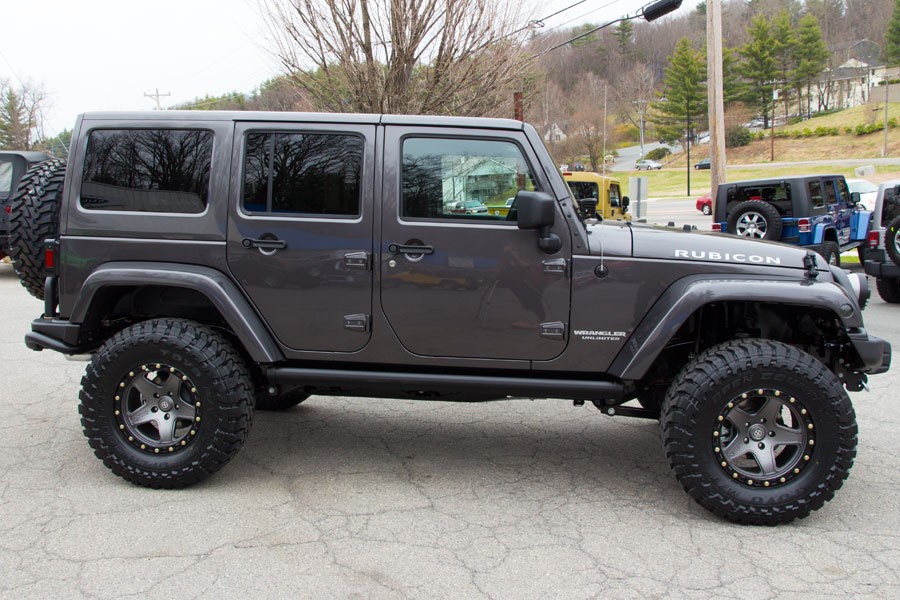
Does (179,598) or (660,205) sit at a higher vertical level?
(660,205)

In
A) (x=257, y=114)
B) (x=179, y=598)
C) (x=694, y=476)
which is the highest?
(x=257, y=114)

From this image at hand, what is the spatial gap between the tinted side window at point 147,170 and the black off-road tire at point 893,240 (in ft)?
33.5

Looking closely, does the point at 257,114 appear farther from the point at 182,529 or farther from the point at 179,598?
the point at 179,598

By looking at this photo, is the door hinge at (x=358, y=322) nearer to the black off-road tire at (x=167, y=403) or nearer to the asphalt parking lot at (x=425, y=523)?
the black off-road tire at (x=167, y=403)

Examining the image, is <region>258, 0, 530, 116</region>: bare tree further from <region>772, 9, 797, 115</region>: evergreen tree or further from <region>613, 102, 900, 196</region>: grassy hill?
<region>772, 9, 797, 115</region>: evergreen tree

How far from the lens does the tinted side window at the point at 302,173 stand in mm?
4035

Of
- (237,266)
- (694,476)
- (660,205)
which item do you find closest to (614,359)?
(694,476)

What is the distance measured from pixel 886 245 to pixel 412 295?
9.61 meters

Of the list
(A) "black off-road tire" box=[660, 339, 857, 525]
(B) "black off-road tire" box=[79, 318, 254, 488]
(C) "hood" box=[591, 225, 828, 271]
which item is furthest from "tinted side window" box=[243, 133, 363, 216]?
(A) "black off-road tire" box=[660, 339, 857, 525]

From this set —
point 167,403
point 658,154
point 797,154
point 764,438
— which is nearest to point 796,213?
point 764,438

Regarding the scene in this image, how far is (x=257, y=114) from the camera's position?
4137 mm

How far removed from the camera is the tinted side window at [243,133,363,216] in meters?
4.04

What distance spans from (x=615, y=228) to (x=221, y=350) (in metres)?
2.22

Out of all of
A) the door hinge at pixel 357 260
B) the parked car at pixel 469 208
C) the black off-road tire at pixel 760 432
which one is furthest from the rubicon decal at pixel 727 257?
the door hinge at pixel 357 260
